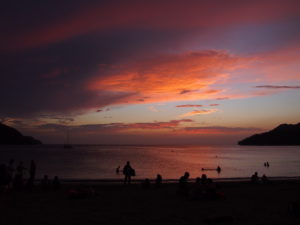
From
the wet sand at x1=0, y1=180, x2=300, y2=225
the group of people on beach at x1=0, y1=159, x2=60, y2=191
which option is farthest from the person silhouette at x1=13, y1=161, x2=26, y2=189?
the wet sand at x1=0, y1=180, x2=300, y2=225

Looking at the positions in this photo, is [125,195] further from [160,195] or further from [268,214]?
[268,214]

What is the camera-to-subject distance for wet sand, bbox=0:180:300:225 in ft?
33.2

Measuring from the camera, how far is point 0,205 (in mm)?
12109

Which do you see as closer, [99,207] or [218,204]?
[99,207]

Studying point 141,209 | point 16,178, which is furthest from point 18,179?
point 141,209

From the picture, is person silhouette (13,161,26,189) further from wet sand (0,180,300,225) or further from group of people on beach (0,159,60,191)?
wet sand (0,180,300,225)

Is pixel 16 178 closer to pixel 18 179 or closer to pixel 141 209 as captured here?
pixel 18 179

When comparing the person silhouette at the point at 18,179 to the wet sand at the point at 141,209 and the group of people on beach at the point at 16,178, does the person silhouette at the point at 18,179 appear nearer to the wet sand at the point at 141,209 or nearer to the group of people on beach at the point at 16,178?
the group of people on beach at the point at 16,178

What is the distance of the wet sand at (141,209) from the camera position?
10.1 meters

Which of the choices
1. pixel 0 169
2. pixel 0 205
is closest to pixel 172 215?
pixel 0 205

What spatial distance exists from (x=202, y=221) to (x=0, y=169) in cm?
981

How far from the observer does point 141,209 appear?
12.2 m

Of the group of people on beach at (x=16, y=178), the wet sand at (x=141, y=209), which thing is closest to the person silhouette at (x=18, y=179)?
the group of people on beach at (x=16, y=178)

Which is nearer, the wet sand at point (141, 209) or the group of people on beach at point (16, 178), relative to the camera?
the wet sand at point (141, 209)
